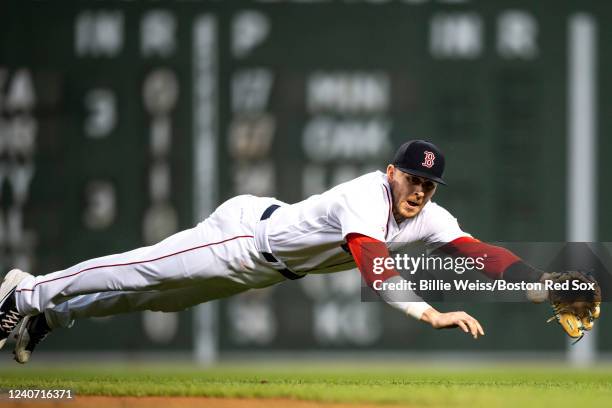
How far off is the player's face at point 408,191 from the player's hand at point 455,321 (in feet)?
2.38

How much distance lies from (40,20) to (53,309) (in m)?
5.16

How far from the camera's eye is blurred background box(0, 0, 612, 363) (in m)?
9.73

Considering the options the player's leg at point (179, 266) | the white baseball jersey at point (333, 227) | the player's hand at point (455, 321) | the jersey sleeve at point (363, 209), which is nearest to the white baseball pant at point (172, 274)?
the player's leg at point (179, 266)

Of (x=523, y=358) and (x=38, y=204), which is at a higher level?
(x=38, y=204)

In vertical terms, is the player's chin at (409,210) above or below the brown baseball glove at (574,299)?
above

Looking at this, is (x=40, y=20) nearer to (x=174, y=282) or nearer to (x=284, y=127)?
(x=284, y=127)

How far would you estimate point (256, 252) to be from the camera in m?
5.14

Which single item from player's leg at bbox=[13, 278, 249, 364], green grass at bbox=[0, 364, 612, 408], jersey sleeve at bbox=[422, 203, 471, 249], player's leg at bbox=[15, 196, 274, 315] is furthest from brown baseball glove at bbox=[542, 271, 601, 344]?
player's leg at bbox=[13, 278, 249, 364]

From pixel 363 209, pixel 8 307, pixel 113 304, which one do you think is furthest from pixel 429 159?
pixel 8 307

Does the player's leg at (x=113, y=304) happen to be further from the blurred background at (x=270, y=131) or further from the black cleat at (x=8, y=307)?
the blurred background at (x=270, y=131)

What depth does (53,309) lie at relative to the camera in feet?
17.9

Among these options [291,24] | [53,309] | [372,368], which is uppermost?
[291,24]

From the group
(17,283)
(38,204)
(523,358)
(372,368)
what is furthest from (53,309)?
→ (523,358)

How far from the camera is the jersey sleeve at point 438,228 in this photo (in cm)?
501
